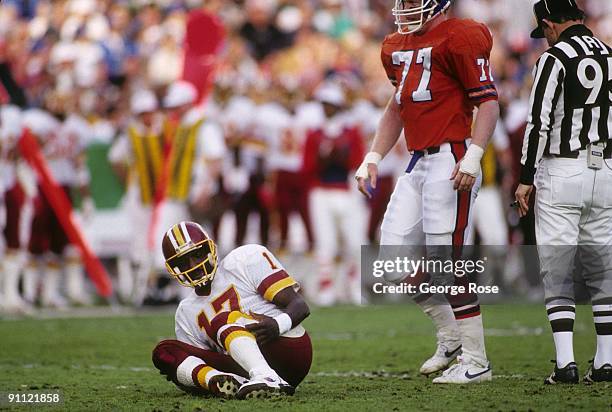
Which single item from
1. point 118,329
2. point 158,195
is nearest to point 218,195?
point 158,195

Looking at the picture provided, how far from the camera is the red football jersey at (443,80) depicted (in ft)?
21.4

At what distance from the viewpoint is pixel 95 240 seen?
46.8 feet

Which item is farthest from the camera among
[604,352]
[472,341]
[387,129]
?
[387,129]

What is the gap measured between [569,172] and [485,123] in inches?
20.2

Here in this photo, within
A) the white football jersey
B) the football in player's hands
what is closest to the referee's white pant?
the white football jersey

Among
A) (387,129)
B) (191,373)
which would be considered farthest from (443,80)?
(191,373)

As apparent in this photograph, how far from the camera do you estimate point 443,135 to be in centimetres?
667

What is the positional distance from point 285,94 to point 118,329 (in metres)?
4.92

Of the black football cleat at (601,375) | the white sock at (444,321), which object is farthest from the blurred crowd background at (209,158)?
the black football cleat at (601,375)

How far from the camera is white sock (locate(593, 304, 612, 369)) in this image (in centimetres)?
648

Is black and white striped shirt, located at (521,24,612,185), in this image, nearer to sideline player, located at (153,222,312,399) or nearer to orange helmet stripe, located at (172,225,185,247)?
sideline player, located at (153,222,312,399)

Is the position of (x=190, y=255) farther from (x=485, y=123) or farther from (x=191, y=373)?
(x=485, y=123)

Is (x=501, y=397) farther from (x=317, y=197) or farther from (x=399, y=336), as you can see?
(x=317, y=197)

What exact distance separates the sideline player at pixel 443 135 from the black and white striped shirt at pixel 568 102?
263 millimetres
